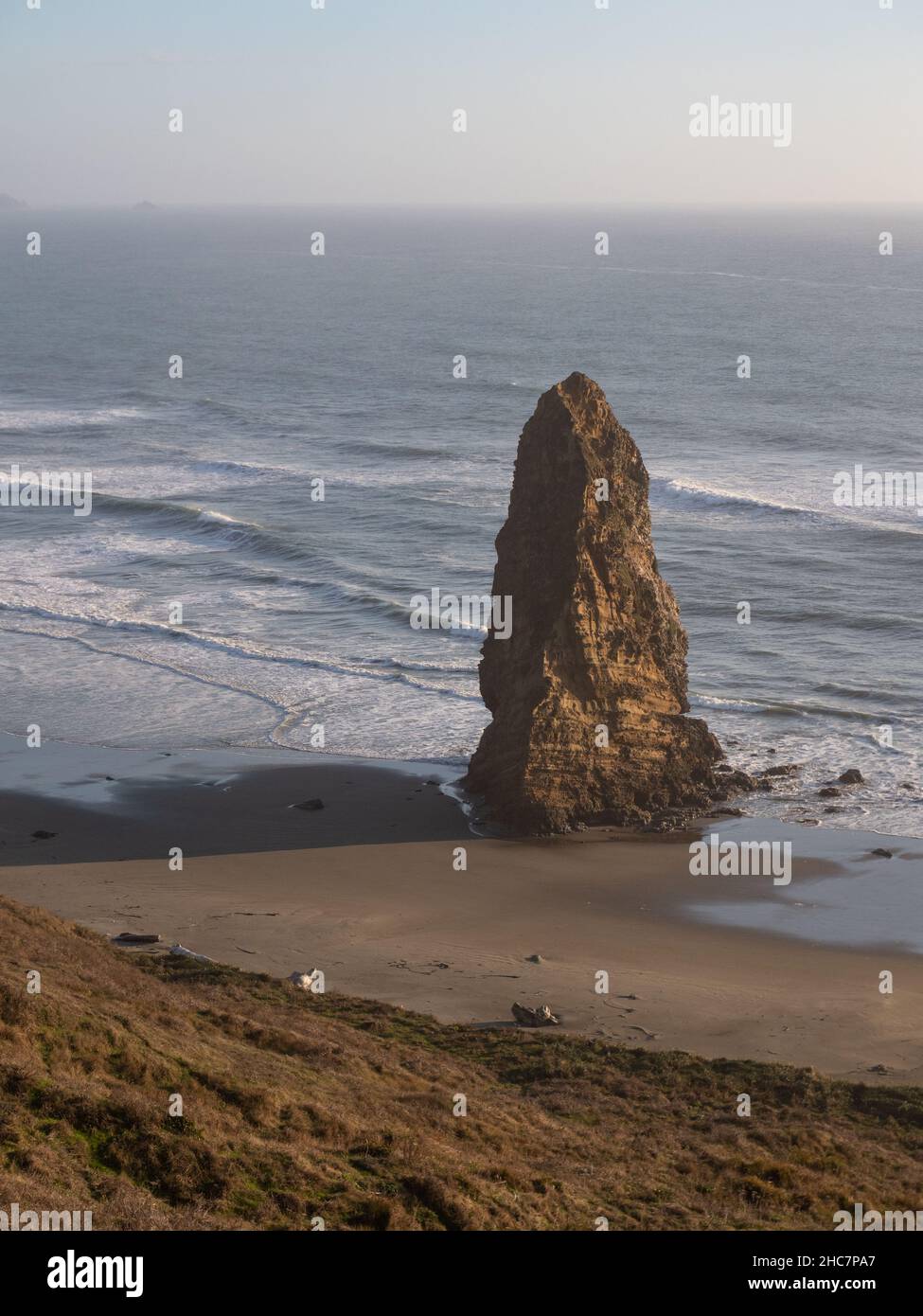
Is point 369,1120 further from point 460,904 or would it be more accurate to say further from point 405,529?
point 405,529

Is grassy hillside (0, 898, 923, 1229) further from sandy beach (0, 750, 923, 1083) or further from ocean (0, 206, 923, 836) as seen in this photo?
ocean (0, 206, 923, 836)

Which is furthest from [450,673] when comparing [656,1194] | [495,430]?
[495,430]

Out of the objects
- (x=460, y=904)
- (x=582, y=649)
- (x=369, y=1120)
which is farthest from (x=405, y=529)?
(x=369, y=1120)

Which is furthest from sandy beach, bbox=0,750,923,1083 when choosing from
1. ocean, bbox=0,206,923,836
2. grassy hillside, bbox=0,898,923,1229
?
ocean, bbox=0,206,923,836

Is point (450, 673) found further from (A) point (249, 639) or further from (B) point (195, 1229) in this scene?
(B) point (195, 1229)

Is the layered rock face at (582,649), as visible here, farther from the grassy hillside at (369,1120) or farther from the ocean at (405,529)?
the grassy hillside at (369,1120)

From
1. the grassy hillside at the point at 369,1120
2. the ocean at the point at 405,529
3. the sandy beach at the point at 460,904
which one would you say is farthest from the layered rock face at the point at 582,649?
the grassy hillside at the point at 369,1120
